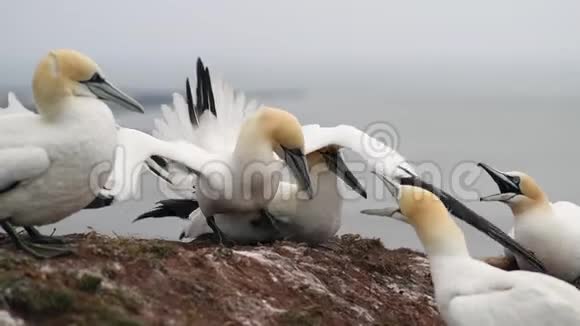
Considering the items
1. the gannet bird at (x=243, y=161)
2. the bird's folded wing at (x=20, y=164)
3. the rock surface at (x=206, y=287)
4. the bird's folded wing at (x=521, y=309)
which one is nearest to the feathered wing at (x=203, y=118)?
the gannet bird at (x=243, y=161)

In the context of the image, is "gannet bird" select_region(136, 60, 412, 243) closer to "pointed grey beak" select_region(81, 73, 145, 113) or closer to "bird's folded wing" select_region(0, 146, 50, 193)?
"pointed grey beak" select_region(81, 73, 145, 113)

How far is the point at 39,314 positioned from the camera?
18.9 ft

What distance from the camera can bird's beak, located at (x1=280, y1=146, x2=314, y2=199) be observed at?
8359 millimetres

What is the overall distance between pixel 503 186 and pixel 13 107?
174 inches

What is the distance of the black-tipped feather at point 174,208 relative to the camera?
9.93m

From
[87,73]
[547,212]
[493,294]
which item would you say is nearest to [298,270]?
[493,294]

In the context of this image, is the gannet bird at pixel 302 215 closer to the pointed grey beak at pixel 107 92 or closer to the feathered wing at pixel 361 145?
the feathered wing at pixel 361 145

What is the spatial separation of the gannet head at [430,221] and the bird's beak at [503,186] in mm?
2055

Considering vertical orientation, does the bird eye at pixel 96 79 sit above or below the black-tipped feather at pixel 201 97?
above

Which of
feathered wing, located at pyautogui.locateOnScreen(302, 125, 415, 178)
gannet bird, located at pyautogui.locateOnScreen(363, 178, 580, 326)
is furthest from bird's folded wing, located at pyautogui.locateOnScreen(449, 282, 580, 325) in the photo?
feathered wing, located at pyautogui.locateOnScreen(302, 125, 415, 178)

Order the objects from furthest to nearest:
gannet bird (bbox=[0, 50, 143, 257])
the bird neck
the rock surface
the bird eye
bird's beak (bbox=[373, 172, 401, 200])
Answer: bird's beak (bbox=[373, 172, 401, 200])
the bird eye
the bird neck
gannet bird (bbox=[0, 50, 143, 257])
the rock surface

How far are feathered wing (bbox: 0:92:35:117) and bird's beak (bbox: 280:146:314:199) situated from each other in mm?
2063

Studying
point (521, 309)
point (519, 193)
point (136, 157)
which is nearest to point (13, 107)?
point (136, 157)

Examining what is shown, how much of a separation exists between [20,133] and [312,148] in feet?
9.84
